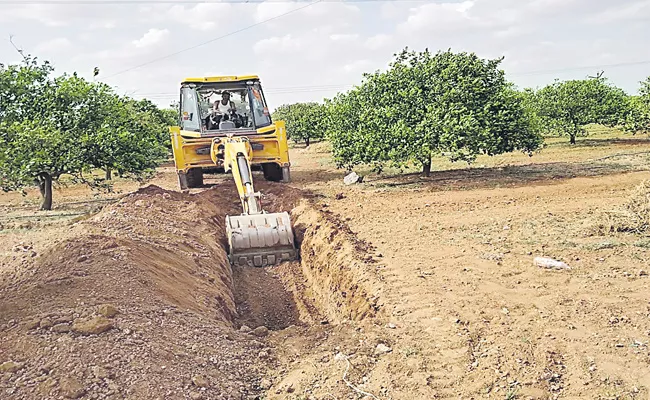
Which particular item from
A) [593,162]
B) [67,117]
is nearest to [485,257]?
[67,117]

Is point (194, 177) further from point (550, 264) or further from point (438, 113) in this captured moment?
point (550, 264)

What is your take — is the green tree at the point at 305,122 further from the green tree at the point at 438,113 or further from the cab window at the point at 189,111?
the cab window at the point at 189,111

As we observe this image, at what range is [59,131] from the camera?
11.9m

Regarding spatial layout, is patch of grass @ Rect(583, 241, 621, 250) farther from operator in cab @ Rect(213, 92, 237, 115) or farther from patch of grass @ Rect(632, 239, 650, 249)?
operator in cab @ Rect(213, 92, 237, 115)

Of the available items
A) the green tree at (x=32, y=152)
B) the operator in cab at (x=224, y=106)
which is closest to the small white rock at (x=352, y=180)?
the operator in cab at (x=224, y=106)

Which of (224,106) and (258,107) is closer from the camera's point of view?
(258,107)

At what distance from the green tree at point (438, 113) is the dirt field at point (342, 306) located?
1977 mm

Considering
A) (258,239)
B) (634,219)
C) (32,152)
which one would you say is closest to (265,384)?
(258,239)

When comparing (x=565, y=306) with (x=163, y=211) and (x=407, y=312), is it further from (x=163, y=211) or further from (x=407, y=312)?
(x=163, y=211)

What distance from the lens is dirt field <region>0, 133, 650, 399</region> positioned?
3930mm

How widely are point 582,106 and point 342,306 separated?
69.4ft

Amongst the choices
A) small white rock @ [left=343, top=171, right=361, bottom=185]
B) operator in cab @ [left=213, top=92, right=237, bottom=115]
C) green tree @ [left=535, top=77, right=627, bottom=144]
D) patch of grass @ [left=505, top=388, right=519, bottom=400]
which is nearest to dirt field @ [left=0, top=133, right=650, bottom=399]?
patch of grass @ [left=505, top=388, right=519, bottom=400]

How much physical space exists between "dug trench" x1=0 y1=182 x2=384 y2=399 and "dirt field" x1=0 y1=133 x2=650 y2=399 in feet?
0.07

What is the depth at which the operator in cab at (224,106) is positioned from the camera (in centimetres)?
1298
